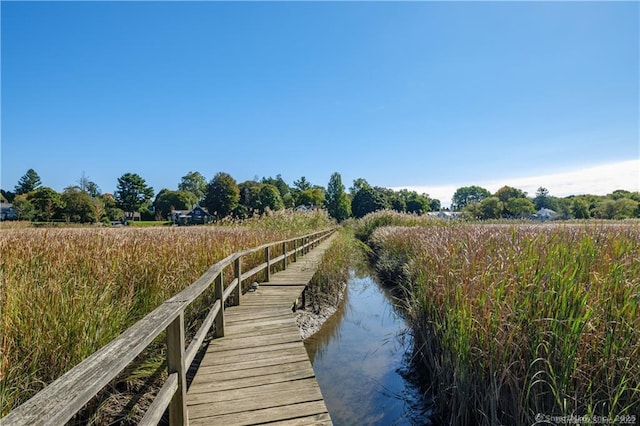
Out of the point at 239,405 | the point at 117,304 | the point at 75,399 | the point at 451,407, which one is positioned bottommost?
the point at 451,407

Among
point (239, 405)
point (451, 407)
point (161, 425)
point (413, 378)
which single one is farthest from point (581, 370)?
point (161, 425)

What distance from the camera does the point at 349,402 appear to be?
3.89m

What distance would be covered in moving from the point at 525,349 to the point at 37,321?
13.0 ft

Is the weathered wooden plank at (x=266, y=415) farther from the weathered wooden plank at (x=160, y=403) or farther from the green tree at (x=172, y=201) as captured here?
the green tree at (x=172, y=201)

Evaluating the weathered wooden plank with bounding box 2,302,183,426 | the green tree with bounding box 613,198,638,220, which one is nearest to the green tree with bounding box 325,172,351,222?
the green tree with bounding box 613,198,638,220

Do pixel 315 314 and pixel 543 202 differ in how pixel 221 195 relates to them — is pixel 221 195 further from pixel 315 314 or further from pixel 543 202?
pixel 543 202

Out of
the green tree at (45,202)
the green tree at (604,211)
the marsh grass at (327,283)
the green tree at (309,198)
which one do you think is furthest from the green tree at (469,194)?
the marsh grass at (327,283)

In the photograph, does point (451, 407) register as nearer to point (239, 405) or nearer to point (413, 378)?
point (413, 378)

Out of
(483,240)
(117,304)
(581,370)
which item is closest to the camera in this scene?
(581,370)

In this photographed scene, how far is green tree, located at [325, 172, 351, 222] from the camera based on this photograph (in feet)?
185

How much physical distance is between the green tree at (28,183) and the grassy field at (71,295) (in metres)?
106

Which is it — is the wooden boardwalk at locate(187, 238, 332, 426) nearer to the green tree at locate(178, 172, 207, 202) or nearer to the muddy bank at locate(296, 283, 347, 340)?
the muddy bank at locate(296, 283, 347, 340)

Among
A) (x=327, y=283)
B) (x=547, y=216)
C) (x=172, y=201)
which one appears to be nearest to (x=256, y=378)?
(x=327, y=283)

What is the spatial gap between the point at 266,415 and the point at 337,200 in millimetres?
55522
